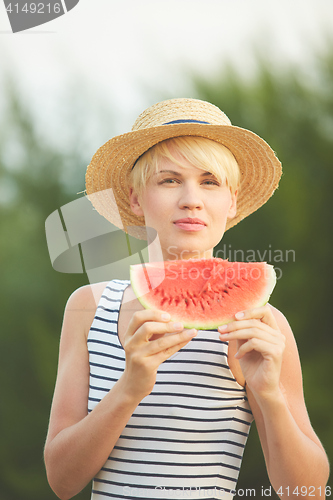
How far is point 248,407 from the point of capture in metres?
2.04

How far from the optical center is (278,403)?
1.69m

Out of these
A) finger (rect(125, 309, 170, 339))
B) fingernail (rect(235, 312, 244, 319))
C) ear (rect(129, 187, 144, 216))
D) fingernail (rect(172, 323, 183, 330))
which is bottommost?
fingernail (rect(235, 312, 244, 319))

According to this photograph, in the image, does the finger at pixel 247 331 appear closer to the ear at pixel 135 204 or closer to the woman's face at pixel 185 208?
the woman's face at pixel 185 208

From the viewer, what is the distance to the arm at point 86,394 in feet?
5.30

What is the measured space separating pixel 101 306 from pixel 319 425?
304 cm

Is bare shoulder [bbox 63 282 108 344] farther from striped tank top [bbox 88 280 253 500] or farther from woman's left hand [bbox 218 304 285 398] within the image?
woman's left hand [bbox 218 304 285 398]

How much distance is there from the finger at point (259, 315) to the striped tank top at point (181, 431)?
0.41m

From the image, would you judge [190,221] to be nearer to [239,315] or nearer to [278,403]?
[239,315]

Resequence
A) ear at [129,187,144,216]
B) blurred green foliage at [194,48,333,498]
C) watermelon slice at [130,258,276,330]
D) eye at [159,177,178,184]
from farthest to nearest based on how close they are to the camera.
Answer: blurred green foliage at [194,48,333,498], ear at [129,187,144,216], eye at [159,177,178,184], watermelon slice at [130,258,276,330]

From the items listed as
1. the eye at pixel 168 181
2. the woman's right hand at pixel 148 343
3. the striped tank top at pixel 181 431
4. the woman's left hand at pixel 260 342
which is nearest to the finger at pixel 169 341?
the woman's right hand at pixel 148 343

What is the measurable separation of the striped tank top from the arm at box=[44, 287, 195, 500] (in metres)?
0.10

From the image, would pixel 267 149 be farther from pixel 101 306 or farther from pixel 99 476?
pixel 99 476

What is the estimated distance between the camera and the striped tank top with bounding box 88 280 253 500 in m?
1.92

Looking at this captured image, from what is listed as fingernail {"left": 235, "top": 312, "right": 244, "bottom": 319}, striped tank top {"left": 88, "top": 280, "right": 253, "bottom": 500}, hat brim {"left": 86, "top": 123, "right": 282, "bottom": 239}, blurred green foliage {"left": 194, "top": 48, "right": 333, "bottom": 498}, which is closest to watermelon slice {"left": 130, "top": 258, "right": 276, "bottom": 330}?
fingernail {"left": 235, "top": 312, "right": 244, "bottom": 319}
